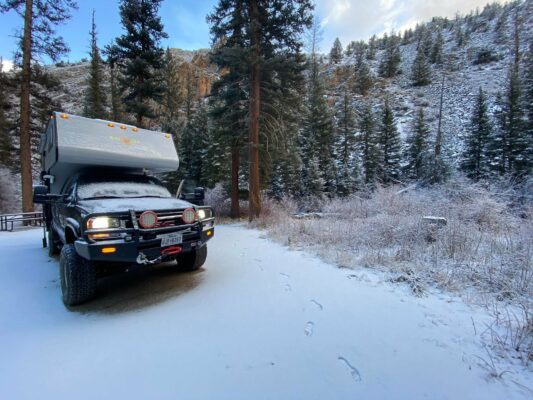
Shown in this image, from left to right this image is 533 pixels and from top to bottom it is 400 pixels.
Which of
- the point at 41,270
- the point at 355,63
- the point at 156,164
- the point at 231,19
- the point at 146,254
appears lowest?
the point at 41,270

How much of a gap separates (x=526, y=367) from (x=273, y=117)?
33.9ft

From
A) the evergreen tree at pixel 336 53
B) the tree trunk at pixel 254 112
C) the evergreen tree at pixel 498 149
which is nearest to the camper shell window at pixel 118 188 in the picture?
the tree trunk at pixel 254 112

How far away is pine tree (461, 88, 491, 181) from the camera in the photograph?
26.7m

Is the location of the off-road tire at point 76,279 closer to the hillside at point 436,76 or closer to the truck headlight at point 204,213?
the truck headlight at point 204,213

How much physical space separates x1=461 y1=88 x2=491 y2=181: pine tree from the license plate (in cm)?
3226

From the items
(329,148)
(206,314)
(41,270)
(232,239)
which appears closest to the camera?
(206,314)

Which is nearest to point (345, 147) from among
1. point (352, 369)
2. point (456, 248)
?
point (456, 248)

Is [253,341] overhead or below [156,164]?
below

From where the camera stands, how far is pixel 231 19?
1067cm

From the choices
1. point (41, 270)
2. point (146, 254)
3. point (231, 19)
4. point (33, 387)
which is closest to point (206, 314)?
point (146, 254)

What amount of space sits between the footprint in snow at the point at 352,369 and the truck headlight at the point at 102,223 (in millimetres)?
2885

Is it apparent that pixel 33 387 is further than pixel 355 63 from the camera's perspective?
No

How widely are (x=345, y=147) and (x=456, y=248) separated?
95.4ft

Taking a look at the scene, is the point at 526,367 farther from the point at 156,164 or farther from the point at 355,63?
the point at 355,63
